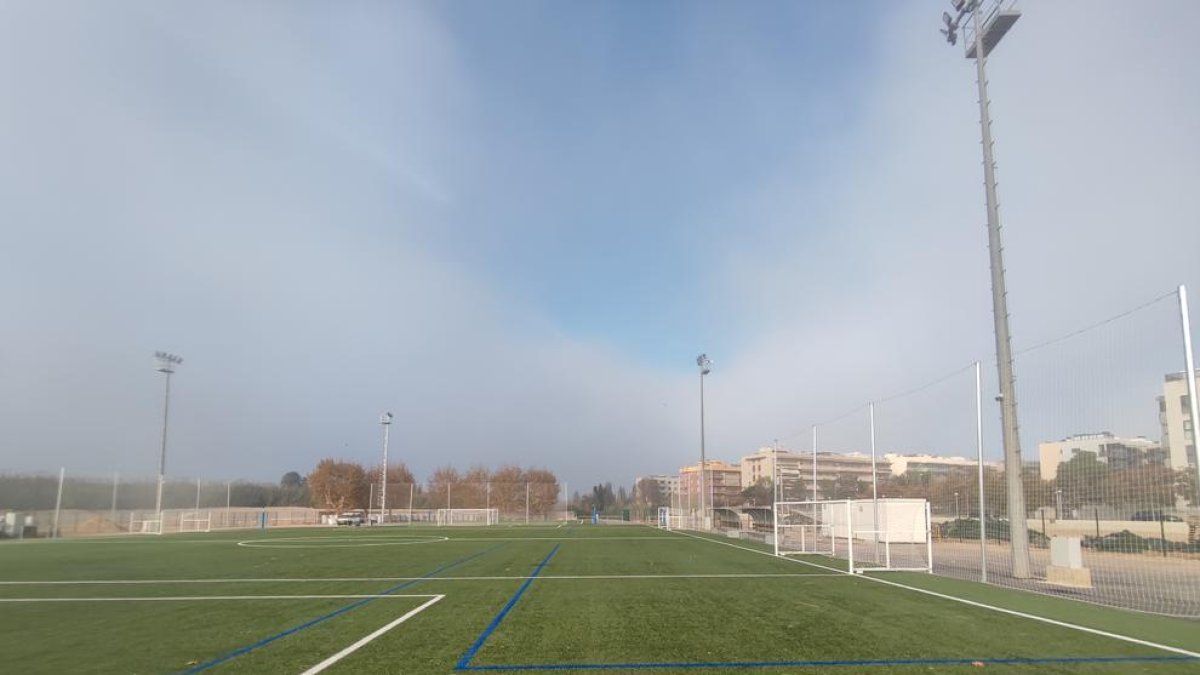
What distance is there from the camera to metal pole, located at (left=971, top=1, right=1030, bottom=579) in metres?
14.3

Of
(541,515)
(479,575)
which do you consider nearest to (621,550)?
(479,575)

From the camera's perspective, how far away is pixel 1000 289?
15844 millimetres

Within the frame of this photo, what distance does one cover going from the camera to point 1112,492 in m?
11.2

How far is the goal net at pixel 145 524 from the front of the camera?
40.0m

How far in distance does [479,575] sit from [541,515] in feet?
151

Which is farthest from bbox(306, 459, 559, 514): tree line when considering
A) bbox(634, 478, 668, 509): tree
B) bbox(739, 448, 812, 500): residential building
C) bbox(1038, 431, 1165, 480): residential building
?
bbox(1038, 431, 1165, 480): residential building

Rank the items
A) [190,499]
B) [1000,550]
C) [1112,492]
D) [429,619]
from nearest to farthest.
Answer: [429,619]
[1112,492]
[1000,550]
[190,499]

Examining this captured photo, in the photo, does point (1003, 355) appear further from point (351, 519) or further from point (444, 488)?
point (444, 488)

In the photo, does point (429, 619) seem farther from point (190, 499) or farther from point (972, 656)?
point (190, 499)

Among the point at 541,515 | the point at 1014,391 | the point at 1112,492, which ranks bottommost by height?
the point at 541,515

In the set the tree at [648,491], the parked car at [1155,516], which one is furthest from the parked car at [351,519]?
the parked car at [1155,516]

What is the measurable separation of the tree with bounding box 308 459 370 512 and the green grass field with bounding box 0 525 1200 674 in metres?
59.2

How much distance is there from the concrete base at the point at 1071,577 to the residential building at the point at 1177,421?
3.51 meters

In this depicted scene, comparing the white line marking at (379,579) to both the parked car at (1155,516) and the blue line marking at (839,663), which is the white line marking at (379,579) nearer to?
the parked car at (1155,516)
